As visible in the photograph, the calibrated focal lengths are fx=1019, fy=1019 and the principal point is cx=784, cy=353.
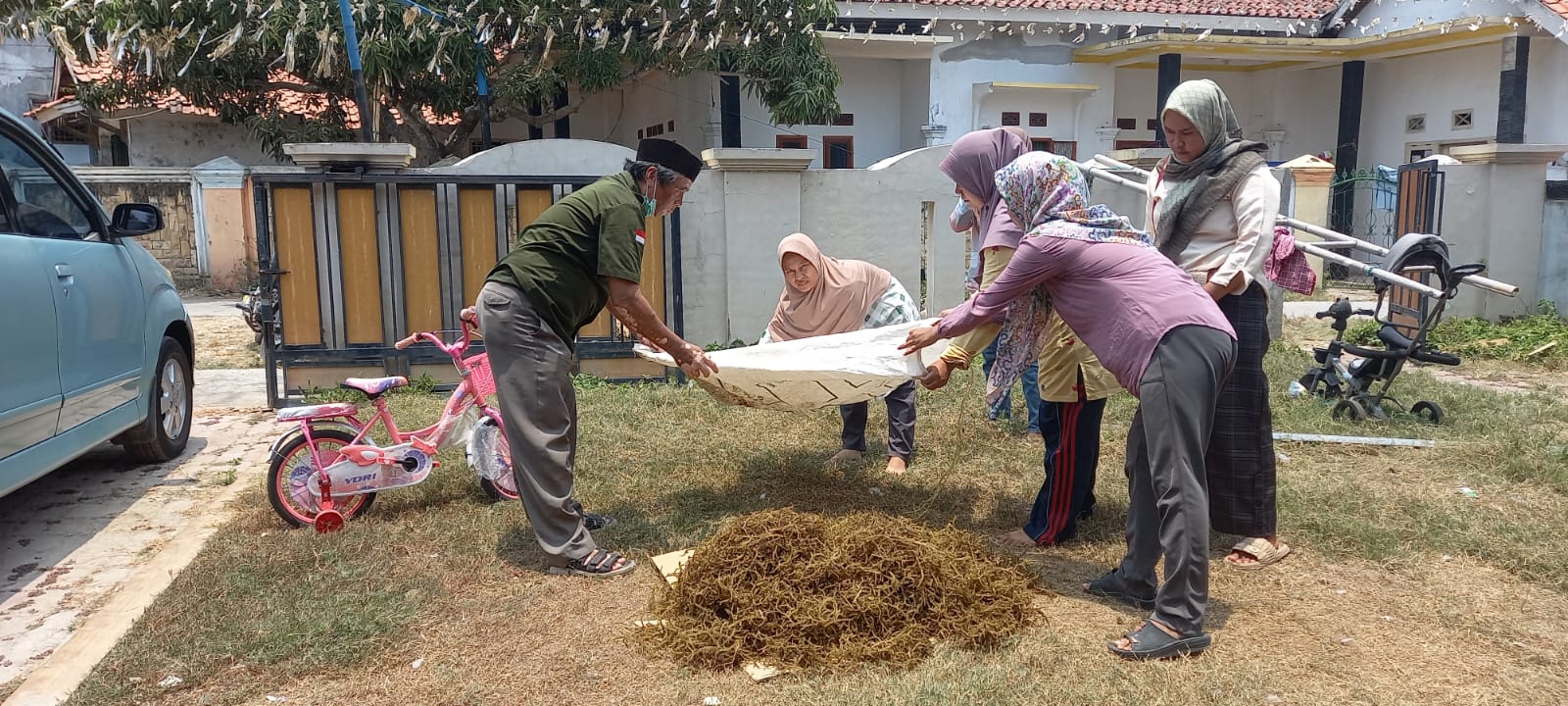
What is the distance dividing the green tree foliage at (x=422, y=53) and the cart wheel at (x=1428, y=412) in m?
9.11

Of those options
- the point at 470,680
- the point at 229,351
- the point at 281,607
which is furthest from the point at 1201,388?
the point at 229,351

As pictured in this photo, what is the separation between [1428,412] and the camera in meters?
6.27

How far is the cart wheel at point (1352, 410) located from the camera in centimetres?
614

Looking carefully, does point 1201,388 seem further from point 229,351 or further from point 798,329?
point 229,351

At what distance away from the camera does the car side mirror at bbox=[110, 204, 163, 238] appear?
5027mm

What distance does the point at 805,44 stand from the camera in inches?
554

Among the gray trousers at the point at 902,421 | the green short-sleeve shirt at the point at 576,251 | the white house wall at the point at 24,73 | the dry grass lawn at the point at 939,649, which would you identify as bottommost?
the dry grass lawn at the point at 939,649

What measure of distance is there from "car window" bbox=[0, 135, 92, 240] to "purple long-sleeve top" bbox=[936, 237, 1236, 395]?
13.3ft

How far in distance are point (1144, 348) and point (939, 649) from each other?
1097 millimetres

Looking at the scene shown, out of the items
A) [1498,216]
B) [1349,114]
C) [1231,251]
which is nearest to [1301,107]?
[1349,114]

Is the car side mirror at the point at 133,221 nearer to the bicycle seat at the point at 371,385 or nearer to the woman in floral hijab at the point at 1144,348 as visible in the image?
the bicycle seat at the point at 371,385

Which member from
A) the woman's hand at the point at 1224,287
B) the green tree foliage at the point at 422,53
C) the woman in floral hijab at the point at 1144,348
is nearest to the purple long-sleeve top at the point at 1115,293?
the woman in floral hijab at the point at 1144,348

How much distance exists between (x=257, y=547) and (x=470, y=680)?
5.14 feet

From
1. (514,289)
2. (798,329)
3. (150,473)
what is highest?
(514,289)
